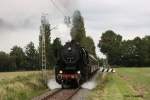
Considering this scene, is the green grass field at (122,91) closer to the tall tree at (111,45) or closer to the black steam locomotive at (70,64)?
the black steam locomotive at (70,64)

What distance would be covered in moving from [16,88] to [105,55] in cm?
13445

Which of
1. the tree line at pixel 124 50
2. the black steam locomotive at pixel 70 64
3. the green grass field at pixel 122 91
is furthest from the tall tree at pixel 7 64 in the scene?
the black steam locomotive at pixel 70 64

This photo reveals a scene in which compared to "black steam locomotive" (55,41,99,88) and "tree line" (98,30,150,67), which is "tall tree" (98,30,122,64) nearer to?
"tree line" (98,30,150,67)

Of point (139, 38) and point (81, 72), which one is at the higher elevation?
point (139, 38)

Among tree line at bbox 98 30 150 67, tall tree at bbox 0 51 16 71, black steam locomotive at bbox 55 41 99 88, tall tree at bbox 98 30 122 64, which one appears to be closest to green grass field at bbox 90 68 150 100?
black steam locomotive at bbox 55 41 99 88

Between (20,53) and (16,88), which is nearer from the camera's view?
(16,88)

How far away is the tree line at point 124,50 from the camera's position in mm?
155125

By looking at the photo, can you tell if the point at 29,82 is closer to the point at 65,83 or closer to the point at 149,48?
the point at 65,83

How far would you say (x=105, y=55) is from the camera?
164 m

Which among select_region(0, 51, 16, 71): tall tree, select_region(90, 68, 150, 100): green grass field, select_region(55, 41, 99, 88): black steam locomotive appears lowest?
select_region(90, 68, 150, 100): green grass field

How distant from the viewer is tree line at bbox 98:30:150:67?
155m

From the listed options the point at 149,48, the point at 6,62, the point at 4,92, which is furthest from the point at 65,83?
the point at 149,48

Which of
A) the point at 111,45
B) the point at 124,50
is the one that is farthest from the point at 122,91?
the point at 111,45

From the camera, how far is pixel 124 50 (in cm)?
16312
